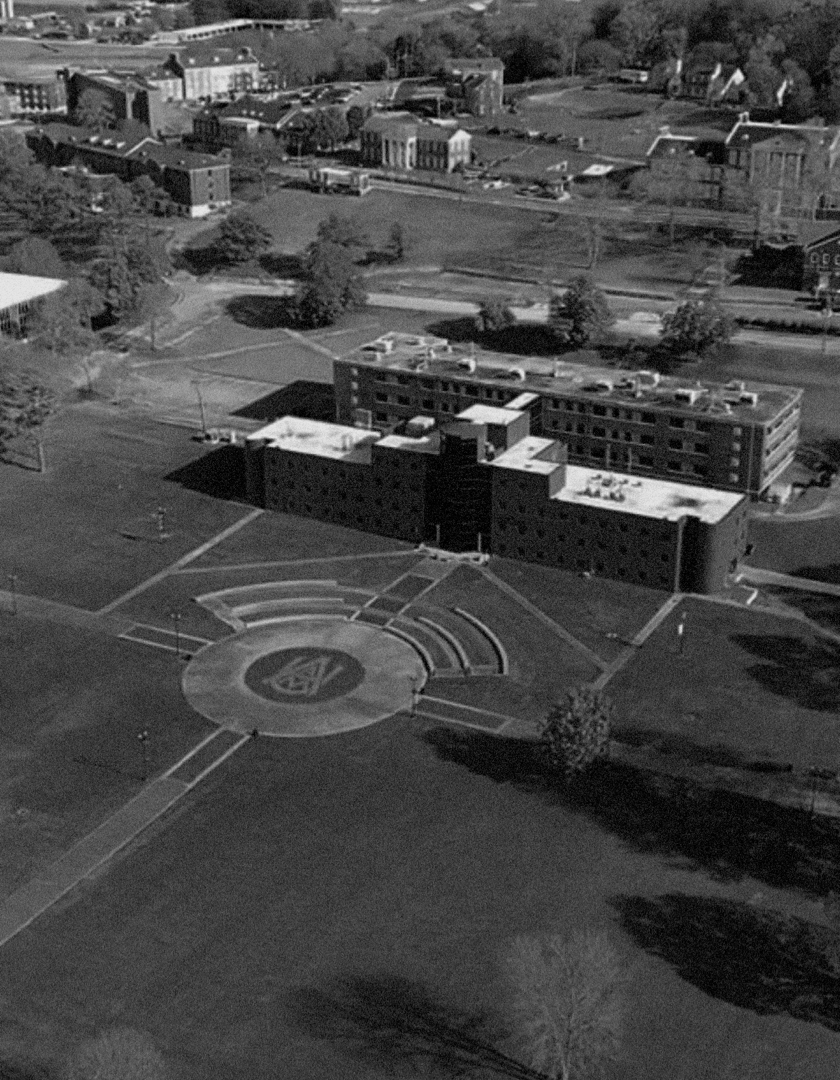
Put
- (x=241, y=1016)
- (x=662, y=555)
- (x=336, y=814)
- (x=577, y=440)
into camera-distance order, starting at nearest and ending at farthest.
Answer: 1. (x=241, y=1016)
2. (x=336, y=814)
3. (x=662, y=555)
4. (x=577, y=440)

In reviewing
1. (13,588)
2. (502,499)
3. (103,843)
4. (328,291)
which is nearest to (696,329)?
(328,291)

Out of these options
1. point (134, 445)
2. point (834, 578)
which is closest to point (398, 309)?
point (134, 445)

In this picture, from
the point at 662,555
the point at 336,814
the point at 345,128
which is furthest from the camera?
the point at 345,128

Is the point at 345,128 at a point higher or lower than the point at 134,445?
higher

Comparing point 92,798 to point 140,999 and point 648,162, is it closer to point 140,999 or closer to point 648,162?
point 140,999

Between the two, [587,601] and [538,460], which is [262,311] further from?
[587,601]

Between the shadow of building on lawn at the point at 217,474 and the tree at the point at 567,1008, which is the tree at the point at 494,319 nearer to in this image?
the shadow of building on lawn at the point at 217,474

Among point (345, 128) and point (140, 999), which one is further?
point (345, 128)
